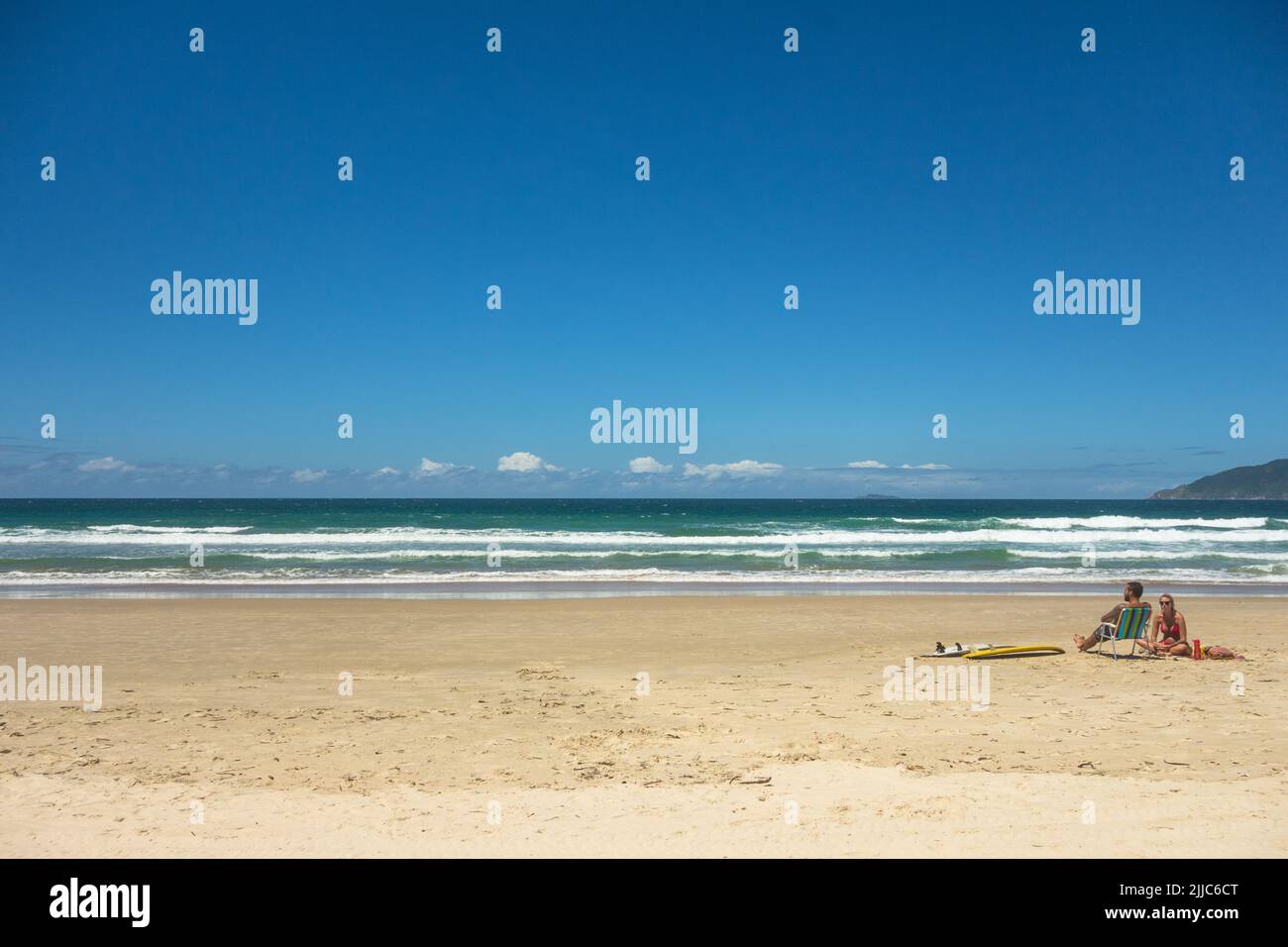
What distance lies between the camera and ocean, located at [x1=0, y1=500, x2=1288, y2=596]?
62.3ft

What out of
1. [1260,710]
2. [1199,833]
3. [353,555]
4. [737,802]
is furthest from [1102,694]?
[353,555]

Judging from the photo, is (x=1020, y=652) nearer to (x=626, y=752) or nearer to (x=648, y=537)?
(x=626, y=752)

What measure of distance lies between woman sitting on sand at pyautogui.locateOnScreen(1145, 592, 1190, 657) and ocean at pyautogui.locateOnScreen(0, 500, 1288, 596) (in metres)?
8.62

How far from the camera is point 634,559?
26.2 m

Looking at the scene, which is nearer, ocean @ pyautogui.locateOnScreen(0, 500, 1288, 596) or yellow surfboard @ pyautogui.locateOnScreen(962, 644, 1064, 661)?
yellow surfboard @ pyautogui.locateOnScreen(962, 644, 1064, 661)

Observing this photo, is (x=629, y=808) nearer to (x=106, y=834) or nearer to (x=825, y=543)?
(x=106, y=834)

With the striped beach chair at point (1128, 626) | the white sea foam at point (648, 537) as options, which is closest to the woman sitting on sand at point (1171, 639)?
the striped beach chair at point (1128, 626)

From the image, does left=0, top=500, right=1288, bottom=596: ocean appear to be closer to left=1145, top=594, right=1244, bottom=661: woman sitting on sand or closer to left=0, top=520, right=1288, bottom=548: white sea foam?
left=0, top=520, right=1288, bottom=548: white sea foam

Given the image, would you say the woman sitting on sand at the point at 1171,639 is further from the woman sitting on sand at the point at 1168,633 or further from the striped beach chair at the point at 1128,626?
the striped beach chair at the point at 1128,626

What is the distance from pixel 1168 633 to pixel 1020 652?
1916 millimetres

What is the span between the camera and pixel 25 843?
163 inches

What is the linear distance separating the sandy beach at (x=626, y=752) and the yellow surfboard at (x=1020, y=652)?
25cm

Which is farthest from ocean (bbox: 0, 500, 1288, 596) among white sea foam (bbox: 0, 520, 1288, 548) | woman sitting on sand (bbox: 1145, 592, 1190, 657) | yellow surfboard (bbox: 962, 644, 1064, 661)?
woman sitting on sand (bbox: 1145, 592, 1190, 657)
